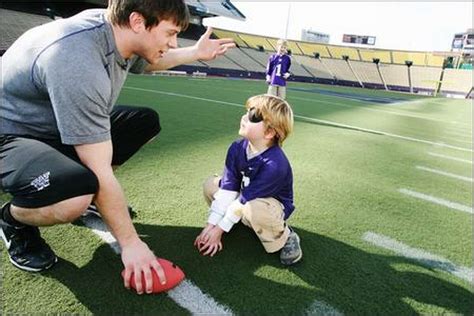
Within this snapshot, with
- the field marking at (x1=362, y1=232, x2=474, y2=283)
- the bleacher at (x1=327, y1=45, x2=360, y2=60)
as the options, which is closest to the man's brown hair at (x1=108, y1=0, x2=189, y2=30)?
the field marking at (x1=362, y1=232, x2=474, y2=283)

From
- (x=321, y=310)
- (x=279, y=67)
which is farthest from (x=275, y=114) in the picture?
(x=279, y=67)

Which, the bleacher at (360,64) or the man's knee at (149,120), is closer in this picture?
the man's knee at (149,120)

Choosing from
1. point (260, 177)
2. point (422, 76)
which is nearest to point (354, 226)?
point (260, 177)

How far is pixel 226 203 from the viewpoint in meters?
2.18

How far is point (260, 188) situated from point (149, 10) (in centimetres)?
108

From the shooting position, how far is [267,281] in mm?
1849

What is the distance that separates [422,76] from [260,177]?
158 ft

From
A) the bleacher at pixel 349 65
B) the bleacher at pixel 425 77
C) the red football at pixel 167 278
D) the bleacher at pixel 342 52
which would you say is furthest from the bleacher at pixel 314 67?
the red football at pixel 167 278

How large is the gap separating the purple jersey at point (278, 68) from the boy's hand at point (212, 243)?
6778mm

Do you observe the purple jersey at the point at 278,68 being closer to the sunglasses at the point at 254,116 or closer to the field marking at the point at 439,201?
the field marking at the point at 439,201

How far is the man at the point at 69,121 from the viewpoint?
150 centimetres

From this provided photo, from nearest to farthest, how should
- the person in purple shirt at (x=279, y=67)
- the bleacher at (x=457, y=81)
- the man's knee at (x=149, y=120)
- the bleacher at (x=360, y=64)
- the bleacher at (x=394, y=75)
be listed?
the man's knee at (x=149, y=120) < the person in purple shirt at (x=279, y=67) < the bleacher at (x=457, y=81) < the bleacher at (x=360, y=64) < the bleacher at (x=394, y=75)

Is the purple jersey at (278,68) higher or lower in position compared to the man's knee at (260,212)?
higher

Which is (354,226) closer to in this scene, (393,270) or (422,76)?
(393,270)
